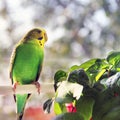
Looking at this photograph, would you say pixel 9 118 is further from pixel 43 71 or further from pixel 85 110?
pixel 85 110

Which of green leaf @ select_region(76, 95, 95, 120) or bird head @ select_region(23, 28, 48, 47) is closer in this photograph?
green leaf @ select_region(76, 95, 95, 120)

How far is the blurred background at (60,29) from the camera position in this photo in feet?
2.95

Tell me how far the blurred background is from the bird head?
35mm

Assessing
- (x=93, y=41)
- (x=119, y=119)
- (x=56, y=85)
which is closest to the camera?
(x=119, y=119)

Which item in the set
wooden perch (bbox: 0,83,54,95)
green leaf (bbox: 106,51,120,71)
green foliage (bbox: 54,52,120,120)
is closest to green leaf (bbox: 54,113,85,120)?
green foliage (bbox: 54,52,120,120)

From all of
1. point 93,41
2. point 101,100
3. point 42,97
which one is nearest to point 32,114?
point 42,97

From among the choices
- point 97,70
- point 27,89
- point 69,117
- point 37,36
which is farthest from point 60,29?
point 69,117

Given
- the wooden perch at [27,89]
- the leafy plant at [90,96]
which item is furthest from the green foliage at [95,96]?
the wooden perch at [27,89]

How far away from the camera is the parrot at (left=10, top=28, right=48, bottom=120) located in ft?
2.80

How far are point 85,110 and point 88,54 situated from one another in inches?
20.2

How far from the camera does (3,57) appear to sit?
90 centimetres

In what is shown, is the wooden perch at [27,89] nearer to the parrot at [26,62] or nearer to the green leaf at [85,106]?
the parrot at [26,62]

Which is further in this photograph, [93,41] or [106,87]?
[93,41]

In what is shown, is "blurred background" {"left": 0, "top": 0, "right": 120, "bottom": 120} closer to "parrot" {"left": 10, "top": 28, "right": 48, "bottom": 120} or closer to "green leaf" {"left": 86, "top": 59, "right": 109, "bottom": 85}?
"parrot" {"left": 10, "top": 28, "right": 48, "bottom": 120}
